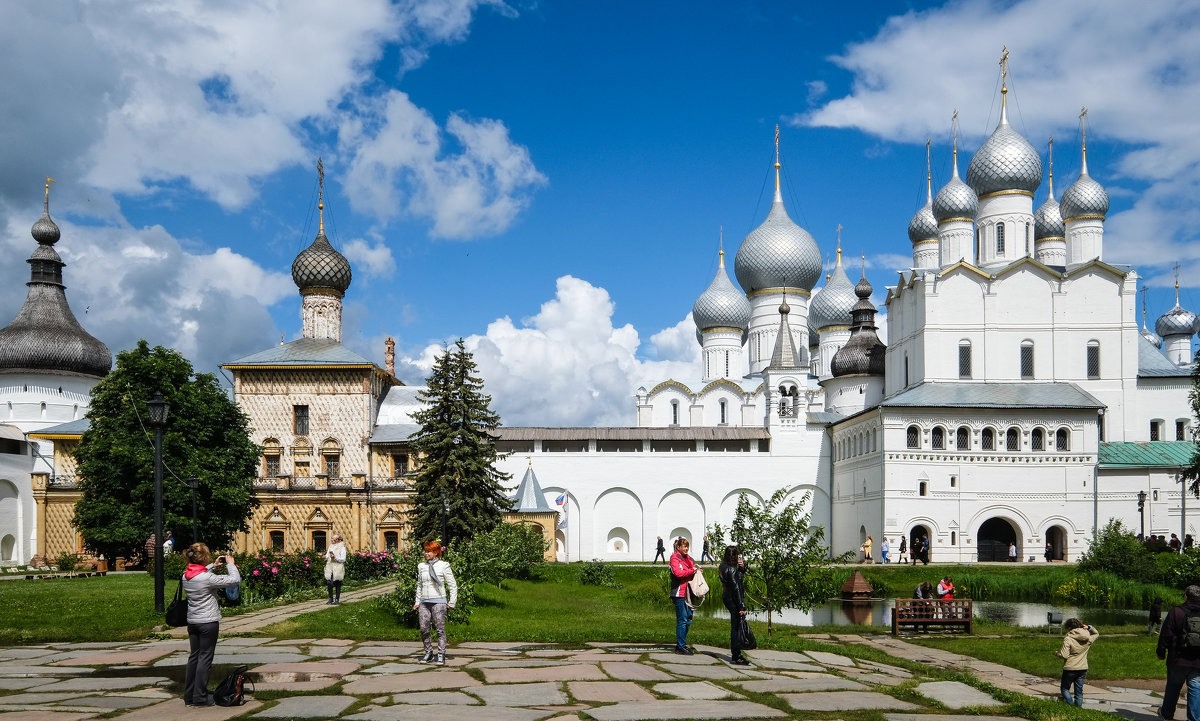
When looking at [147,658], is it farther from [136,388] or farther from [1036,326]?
[1036,326]

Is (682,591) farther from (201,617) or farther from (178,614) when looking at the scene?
(178,614)

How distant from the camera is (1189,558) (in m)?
23.1

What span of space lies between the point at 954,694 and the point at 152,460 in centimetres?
2304

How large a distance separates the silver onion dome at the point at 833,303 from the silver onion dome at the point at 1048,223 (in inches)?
406

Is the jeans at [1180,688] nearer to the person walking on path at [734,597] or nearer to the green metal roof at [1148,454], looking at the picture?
the person walking on path at [734,597]

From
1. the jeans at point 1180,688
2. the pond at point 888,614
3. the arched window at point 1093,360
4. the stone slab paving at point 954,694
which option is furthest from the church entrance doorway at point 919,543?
the jeans at point 1180,688

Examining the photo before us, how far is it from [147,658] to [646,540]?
32875 mm

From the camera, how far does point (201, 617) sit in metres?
7.80

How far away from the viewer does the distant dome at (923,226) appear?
160 ft

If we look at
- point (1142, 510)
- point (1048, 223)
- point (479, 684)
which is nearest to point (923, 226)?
point (1048, 223)

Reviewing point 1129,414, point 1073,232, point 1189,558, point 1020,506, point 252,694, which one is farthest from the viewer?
point 1073,232

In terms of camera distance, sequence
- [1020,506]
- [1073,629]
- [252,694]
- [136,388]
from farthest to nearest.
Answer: [1020,506] < [136,388] < [1073,629] < [252,694]

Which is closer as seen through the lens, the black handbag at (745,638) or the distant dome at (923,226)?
the black handbag at (745,638)

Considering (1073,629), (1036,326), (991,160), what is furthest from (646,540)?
(1073,629)
